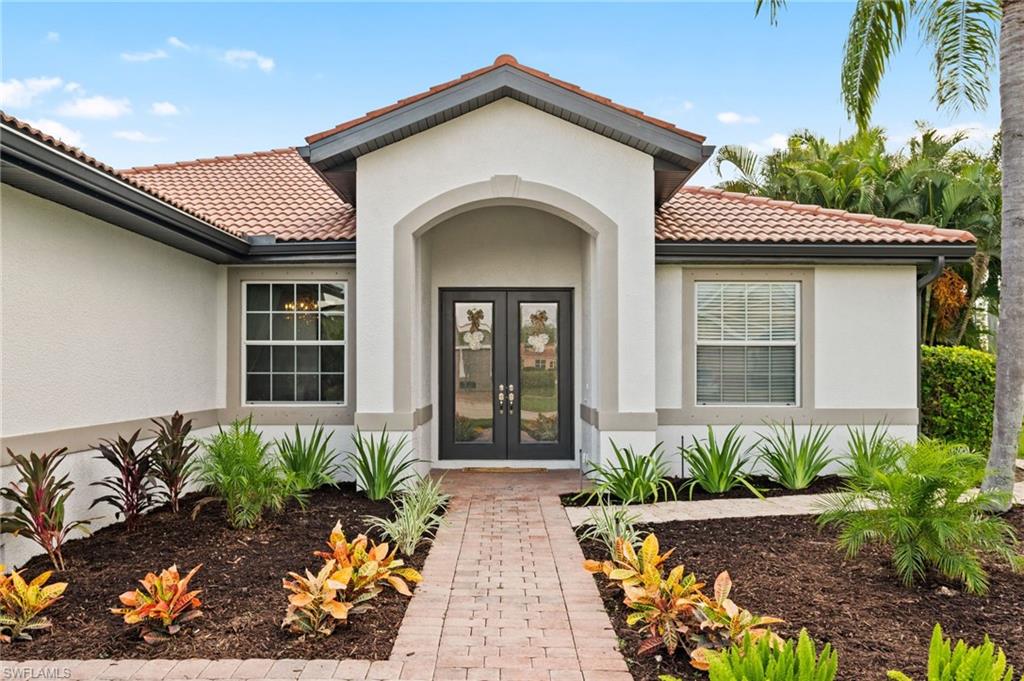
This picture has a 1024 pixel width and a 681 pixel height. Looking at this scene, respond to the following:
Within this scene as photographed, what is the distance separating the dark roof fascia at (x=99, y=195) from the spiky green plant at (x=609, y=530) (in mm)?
5537

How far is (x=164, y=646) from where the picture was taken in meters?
4.46

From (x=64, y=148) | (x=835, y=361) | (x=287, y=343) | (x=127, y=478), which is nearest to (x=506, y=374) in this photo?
(x=287, y=343)

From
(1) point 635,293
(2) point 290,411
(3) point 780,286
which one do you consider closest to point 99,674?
(2) point 290,411

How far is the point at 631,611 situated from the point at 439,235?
7428 millimetres

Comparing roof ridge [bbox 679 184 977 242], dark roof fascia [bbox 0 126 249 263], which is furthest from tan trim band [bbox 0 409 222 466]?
roof ridge [bbox 679 184 977 242]

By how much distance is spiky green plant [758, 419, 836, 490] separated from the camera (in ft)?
30.2

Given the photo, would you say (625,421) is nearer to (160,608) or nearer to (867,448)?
(867,448)

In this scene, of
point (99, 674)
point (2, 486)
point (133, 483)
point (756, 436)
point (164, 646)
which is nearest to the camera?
point (99, 674)

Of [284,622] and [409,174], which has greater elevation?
[409,174]

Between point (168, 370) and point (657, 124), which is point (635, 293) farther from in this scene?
point (168, 370)

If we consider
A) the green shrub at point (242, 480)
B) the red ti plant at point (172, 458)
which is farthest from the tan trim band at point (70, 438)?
the green shrub at point (242, 480)

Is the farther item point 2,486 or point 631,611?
point 2,486

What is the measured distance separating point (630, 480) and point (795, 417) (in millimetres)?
2974

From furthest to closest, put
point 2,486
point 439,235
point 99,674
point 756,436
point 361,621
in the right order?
point 439,235 → point 756,436 → point 2,486 → point 361,621 → point 99,674
